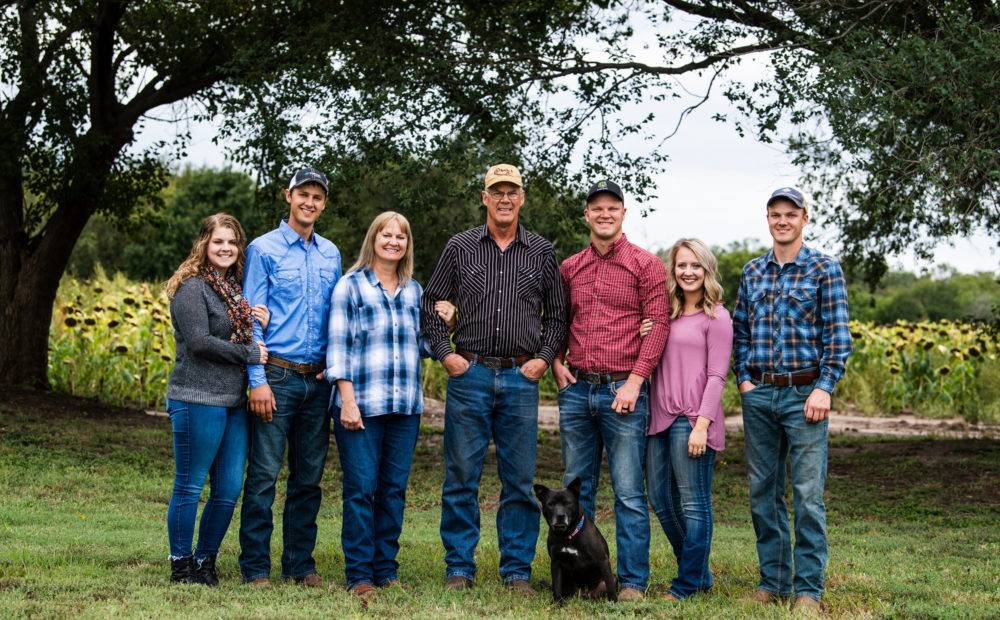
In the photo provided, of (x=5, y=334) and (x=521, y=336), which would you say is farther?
(x=5, y=334)

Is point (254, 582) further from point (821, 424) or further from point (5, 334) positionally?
point (5, 334)

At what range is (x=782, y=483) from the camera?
5.38 metres

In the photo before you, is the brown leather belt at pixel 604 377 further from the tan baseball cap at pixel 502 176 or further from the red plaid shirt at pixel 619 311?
the tan baseball cap at pixel 502 176

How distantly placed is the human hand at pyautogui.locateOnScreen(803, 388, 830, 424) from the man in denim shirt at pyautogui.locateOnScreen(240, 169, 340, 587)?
8.53 ft

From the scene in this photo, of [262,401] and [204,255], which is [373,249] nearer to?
[204,255]

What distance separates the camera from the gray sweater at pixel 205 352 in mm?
5172

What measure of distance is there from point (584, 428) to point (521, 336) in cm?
62

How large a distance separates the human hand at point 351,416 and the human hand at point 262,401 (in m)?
0.38

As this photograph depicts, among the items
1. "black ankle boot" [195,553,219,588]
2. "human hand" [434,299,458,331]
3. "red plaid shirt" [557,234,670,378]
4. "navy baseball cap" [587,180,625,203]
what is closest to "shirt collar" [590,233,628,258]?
"red plaid shirt" [557,234,670,378]

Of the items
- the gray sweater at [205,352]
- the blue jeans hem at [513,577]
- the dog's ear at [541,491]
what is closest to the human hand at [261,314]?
the gray sweater at [205,352]

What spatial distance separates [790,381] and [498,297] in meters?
1.63

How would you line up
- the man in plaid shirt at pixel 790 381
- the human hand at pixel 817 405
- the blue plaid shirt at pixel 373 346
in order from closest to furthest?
the human hand at pixel 817 405
the man in plaid shirt at pixel 790 381
the blue plaid shirt at pixel 373 346

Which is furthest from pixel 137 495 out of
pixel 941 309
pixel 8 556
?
pixel 941 309

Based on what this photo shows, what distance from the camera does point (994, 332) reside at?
12.3 meters
